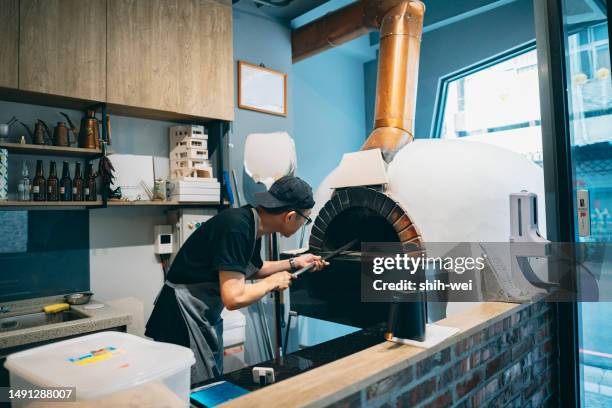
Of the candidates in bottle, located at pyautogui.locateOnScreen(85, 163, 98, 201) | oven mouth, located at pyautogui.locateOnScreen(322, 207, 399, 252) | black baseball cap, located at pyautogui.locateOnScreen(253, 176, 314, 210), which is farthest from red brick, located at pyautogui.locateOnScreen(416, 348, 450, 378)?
bottle, located at pyautogui.locateOnScreen(85, 163, 98, 201)

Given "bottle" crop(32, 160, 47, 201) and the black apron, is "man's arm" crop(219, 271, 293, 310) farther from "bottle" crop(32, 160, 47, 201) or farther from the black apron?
"bottle" crop(32, 160, 47, 201)

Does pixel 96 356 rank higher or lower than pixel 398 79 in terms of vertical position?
lower

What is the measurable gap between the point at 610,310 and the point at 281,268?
1.65 meters

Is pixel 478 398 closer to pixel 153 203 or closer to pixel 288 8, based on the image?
pixel 153 203

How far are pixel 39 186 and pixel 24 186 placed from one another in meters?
0.07

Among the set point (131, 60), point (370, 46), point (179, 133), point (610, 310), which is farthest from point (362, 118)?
point (610, 310)

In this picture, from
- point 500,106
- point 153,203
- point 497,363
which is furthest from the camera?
point 500,106

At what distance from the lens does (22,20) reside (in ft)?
6.83

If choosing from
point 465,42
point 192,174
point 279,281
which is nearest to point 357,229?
point 192,174

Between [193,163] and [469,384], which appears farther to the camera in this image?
[193,163]

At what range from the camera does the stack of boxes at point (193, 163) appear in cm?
275

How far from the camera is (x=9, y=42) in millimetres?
2043

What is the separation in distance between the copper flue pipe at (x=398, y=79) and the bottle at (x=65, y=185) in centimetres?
190

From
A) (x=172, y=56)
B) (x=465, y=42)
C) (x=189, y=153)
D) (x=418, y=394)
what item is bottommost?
(x=418, y=394)
